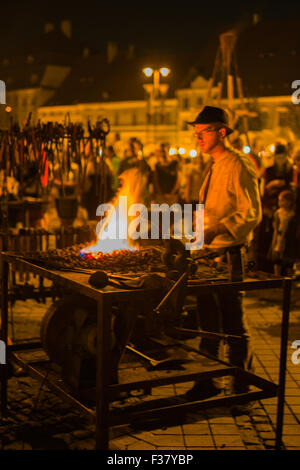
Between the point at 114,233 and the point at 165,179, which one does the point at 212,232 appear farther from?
the point at 165,179

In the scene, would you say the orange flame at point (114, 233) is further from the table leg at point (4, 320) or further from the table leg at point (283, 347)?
the table leg at point (283, 347)

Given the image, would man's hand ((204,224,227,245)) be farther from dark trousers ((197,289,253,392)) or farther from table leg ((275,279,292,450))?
table leg ((275,279,292,450))

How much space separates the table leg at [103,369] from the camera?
3182mm

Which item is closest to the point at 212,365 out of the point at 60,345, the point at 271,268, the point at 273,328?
the point at 60,345

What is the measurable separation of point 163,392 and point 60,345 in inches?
42.2

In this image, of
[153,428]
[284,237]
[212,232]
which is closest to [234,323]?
[212,232]

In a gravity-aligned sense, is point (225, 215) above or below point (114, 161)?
below

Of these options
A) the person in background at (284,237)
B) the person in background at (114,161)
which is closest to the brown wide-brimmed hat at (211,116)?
the person in background at (284,237)

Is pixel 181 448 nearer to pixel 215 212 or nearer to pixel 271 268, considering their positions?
pixel 215 212

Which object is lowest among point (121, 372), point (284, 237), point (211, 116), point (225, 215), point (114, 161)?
point (121, 372)

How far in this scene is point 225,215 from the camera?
4.39 meters

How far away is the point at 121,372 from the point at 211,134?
68.5 inches

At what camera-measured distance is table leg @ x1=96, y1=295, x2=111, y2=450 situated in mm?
3182

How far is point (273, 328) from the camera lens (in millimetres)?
6547
